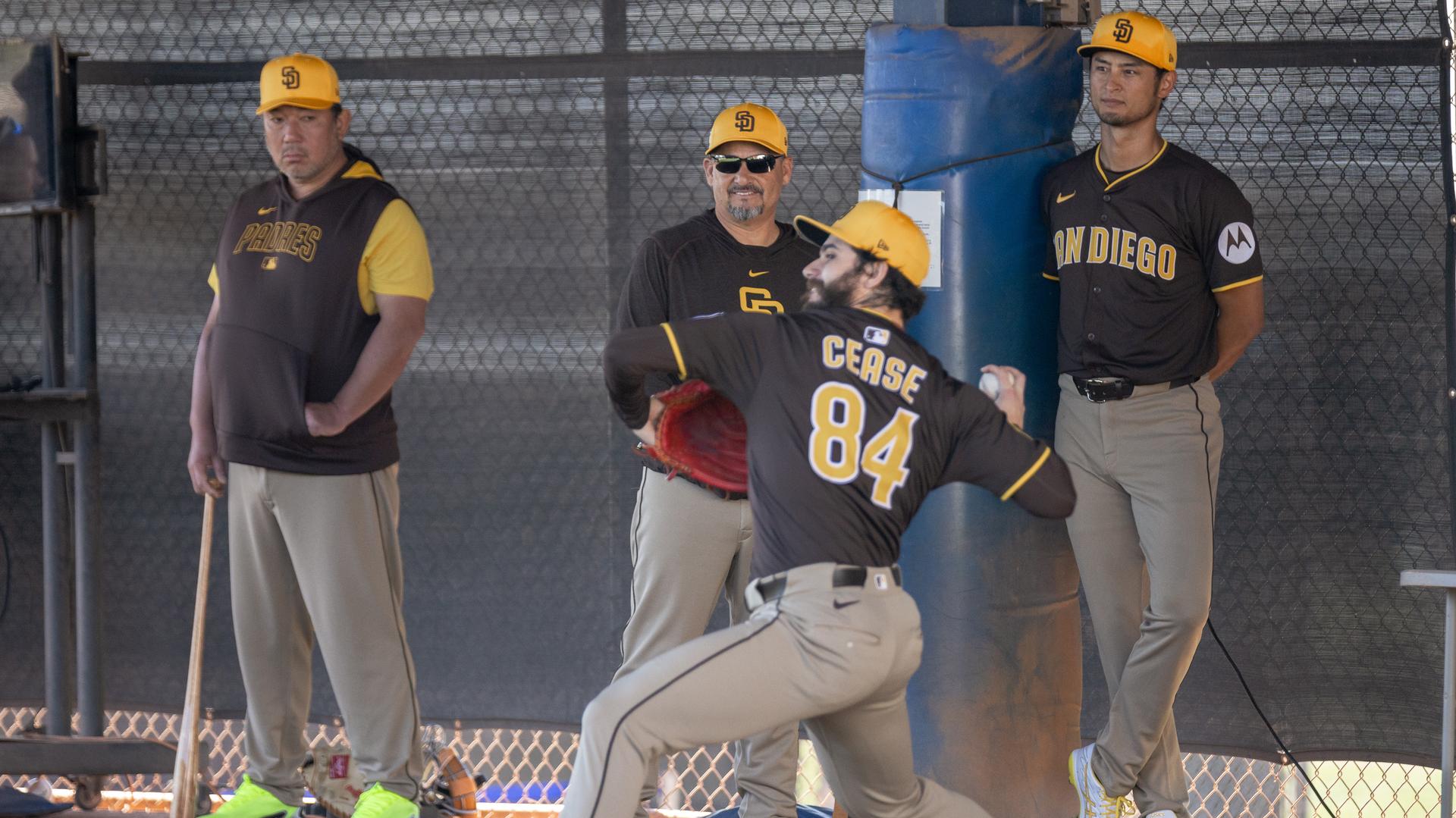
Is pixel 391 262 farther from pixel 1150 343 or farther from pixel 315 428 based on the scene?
pixel 1150 343

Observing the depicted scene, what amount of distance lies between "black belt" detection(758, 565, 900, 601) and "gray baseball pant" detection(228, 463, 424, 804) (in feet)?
4.43

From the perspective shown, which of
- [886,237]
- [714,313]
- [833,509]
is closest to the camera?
[833,509]

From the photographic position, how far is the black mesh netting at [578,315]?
4.27 meters

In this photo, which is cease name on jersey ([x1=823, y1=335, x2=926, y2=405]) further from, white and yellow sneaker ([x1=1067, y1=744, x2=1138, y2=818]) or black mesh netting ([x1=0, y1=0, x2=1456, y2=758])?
black mesh netting ([x1=0, y1=0, x2=1456, y2=758])

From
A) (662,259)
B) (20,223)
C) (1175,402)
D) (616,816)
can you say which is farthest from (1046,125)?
(20,223)

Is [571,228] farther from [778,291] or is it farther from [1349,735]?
[1349,735]

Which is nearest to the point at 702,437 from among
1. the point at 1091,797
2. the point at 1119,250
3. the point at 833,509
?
the point at 833,509

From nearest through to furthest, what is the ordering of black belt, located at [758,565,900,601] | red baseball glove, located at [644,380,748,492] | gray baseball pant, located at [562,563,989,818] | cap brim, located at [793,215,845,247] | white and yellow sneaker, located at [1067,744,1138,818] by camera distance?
gray baseball pant, located at [562,563,989,818], black belt, located at [758,565,900,601], cap brim, located at [793,215,845,247], red baseball glove, located at [644,380,748,492], white and yellow sneaker, located at [1067,744,1138,818]

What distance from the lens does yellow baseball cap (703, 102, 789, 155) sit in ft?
12.0

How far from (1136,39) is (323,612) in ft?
8.42

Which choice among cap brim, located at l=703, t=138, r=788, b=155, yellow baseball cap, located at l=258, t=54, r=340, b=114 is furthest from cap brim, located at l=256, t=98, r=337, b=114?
cap brim, located at l=703, t=138, r=788, b=155

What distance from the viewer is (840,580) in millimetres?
2789

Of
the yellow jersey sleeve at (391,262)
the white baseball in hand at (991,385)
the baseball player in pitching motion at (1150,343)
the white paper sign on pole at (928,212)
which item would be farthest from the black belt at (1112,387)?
the yellow jersey sleeve at (391,262)

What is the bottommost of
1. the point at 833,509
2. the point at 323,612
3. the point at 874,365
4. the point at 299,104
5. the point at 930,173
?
the point at 323,612
